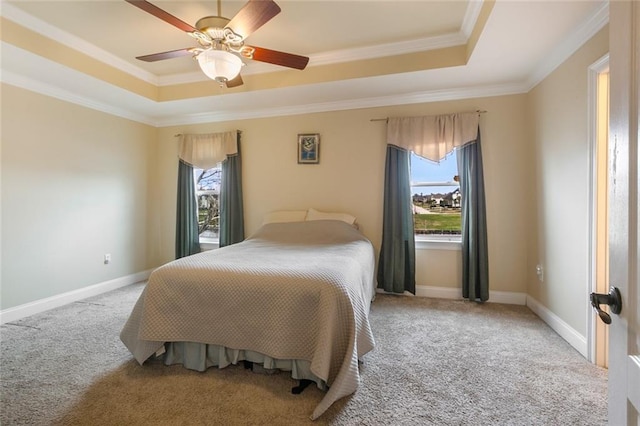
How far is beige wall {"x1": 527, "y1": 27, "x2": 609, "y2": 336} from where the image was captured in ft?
7.11

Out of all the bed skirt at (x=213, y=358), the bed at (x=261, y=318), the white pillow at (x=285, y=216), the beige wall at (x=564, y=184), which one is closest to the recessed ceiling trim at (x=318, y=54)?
the beige wall at (x=564, y=184)

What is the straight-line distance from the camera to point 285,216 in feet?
12.3

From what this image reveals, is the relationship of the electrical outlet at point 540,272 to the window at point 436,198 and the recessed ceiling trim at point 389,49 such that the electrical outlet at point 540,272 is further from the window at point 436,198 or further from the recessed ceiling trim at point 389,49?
the recessed ceiling trim at point 389,49

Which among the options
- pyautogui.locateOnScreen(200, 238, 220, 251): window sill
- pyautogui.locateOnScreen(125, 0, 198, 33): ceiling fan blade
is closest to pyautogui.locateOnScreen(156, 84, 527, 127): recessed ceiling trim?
pyautogui.locateOnScreen(200, 238, 220, 251): window sill

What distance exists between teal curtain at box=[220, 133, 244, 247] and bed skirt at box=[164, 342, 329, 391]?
2.04 m

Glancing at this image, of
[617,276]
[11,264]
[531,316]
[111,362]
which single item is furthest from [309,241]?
[11,264]

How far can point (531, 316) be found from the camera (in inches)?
113

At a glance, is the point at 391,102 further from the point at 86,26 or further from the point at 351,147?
the point at 86,26

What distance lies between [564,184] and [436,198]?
126 centimetres

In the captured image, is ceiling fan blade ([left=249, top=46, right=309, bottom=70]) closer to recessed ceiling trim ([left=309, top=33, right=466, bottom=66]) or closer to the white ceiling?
the white ceiling

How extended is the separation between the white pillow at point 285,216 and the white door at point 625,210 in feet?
10.1

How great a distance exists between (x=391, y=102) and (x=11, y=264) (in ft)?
14.0

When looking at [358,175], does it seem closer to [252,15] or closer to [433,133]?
[433,133]

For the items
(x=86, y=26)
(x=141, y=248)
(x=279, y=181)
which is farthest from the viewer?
(x=141, y=248)
